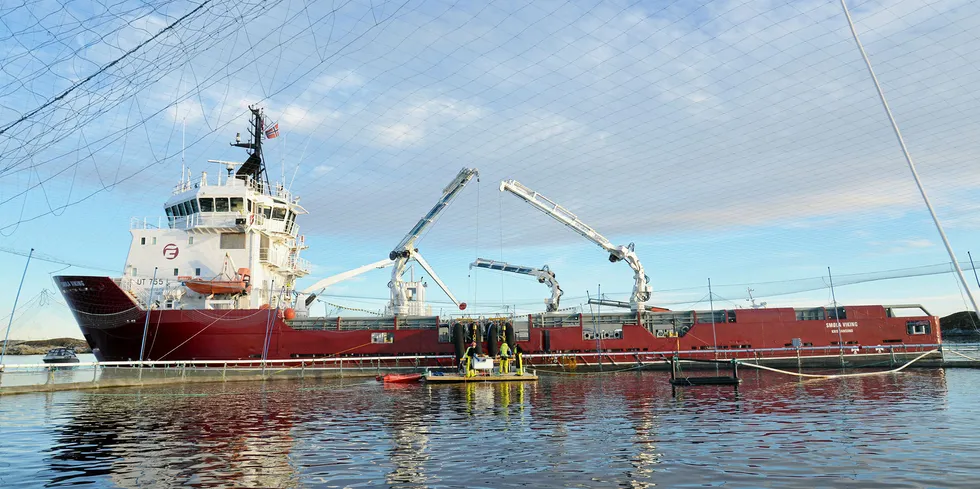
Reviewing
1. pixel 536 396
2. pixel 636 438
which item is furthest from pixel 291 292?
pixel 636 438

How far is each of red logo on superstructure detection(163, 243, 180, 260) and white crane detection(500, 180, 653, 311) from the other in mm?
19079

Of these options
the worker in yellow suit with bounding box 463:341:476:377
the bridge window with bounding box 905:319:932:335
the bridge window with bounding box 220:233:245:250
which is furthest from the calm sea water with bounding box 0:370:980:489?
the bridge window with bounding box 905:319:932:335

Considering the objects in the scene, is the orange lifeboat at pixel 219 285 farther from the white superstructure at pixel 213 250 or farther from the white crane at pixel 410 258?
the white crane at pixel 410 258

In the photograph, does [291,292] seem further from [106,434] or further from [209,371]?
[106,434]

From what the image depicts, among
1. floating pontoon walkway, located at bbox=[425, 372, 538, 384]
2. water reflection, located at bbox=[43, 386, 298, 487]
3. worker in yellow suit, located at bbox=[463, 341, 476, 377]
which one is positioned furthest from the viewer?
worker in yellow suit, located at bbox=[463, 341, 476, 377]

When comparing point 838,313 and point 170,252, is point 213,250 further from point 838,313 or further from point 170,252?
point 838,313

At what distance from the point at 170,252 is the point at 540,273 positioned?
884 inches

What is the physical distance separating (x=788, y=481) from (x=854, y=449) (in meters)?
2.96

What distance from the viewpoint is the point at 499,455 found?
10.3 metres

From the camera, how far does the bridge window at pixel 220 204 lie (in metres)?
35.1

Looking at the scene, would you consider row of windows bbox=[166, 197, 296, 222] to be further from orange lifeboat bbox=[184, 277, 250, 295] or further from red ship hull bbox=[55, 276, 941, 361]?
red ship hull bbox=[55, 276, 941, 361]

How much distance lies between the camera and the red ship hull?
31625mm

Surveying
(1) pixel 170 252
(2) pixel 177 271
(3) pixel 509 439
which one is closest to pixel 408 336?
(2) pixel 177 271

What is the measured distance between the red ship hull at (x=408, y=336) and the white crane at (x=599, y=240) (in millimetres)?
2136
